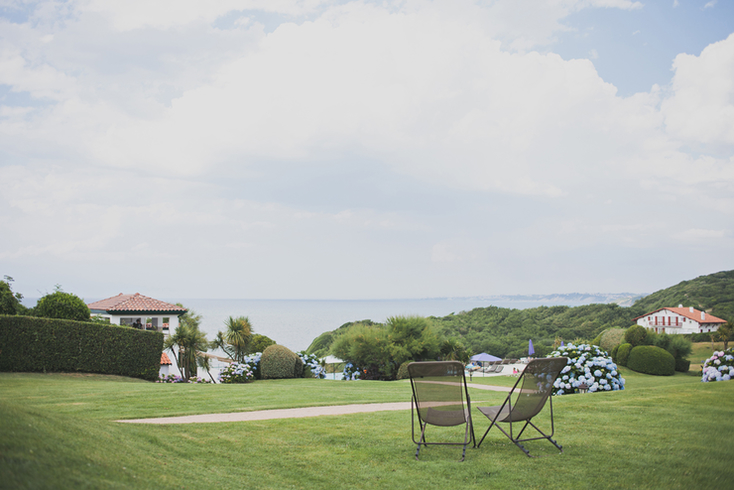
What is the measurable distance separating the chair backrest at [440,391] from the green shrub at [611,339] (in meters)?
25.0

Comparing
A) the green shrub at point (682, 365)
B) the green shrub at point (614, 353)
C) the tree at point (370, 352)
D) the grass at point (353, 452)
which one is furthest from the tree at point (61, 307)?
the green shrub at point (682, 365)

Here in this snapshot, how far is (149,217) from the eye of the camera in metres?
40.8

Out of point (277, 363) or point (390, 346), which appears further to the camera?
point (390, 346)

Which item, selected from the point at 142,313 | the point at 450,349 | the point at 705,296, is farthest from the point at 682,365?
the point at 142,313

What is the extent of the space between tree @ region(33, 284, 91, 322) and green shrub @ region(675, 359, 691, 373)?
29506mm

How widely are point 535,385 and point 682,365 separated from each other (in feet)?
81.9

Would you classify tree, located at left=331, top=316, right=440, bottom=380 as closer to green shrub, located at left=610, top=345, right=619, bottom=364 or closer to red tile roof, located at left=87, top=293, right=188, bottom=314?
green shrub, located at left=610, top=345, right=619, bottom=364

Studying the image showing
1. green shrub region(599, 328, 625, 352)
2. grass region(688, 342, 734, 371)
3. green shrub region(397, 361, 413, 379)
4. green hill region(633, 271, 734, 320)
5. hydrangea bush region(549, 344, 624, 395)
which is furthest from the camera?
green hill region(633, 271, 734, 320)

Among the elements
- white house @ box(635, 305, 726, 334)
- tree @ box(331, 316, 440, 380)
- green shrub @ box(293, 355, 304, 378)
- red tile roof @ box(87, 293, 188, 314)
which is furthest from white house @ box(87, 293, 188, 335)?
white house @ box(635, 305, 726, 334)

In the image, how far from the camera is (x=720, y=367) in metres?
10.7

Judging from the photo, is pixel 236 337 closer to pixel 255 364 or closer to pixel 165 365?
pixel 255 364

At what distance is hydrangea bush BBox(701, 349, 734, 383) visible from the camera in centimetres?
1048

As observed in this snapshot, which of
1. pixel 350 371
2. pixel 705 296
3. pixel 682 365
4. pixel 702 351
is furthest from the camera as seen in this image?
pixel 705 296

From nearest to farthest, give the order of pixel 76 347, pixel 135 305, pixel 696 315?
1. pixel 76 347
2. pixel 135 305
3. pixel 696 315
